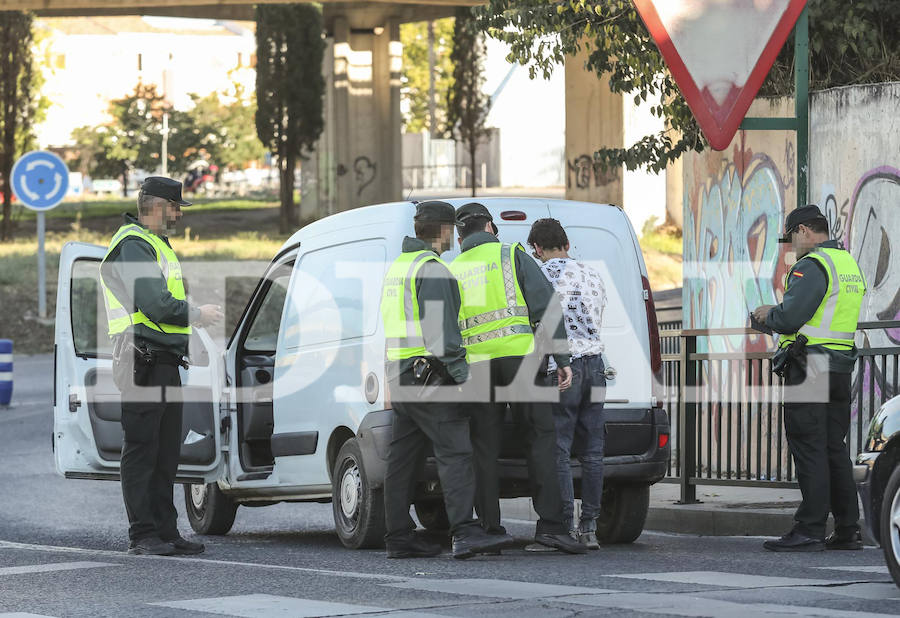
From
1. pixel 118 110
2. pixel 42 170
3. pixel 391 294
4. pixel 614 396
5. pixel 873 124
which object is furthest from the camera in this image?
pixel 118 110

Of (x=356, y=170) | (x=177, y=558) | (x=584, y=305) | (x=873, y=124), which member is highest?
(x=356, y=170)

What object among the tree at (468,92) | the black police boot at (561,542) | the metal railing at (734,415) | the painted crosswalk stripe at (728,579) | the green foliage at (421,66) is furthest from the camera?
the green foliage at (421,66)

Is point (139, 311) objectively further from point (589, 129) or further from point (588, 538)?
point (589, 129)

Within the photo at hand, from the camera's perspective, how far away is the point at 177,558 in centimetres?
888

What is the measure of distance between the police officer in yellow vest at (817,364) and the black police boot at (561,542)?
3.67 feet

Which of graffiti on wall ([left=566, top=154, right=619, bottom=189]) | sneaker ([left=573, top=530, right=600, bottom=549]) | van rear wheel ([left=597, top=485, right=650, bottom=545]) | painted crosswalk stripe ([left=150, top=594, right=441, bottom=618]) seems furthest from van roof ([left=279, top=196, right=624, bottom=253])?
graffiti on wall ([left=566, top=154, right=619, bottom=189])

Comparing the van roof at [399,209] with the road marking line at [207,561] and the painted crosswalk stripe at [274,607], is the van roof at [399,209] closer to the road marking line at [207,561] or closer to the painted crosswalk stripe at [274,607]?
the road marking line at [207,561]

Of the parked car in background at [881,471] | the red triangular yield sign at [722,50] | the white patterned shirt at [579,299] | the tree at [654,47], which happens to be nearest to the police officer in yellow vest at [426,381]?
the white patterned shirt at [579,299]

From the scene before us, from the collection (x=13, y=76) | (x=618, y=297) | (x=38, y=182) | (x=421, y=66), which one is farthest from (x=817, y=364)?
(x=421, y=66)

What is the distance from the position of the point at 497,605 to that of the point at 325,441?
293 centimetres

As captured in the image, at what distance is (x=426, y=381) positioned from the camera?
8.49 metres

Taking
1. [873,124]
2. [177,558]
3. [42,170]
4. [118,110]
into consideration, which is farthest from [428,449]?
[118,110]

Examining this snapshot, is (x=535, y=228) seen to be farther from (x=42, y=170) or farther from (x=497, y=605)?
(x=42, y=170)

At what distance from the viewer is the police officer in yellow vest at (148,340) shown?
8891mm
